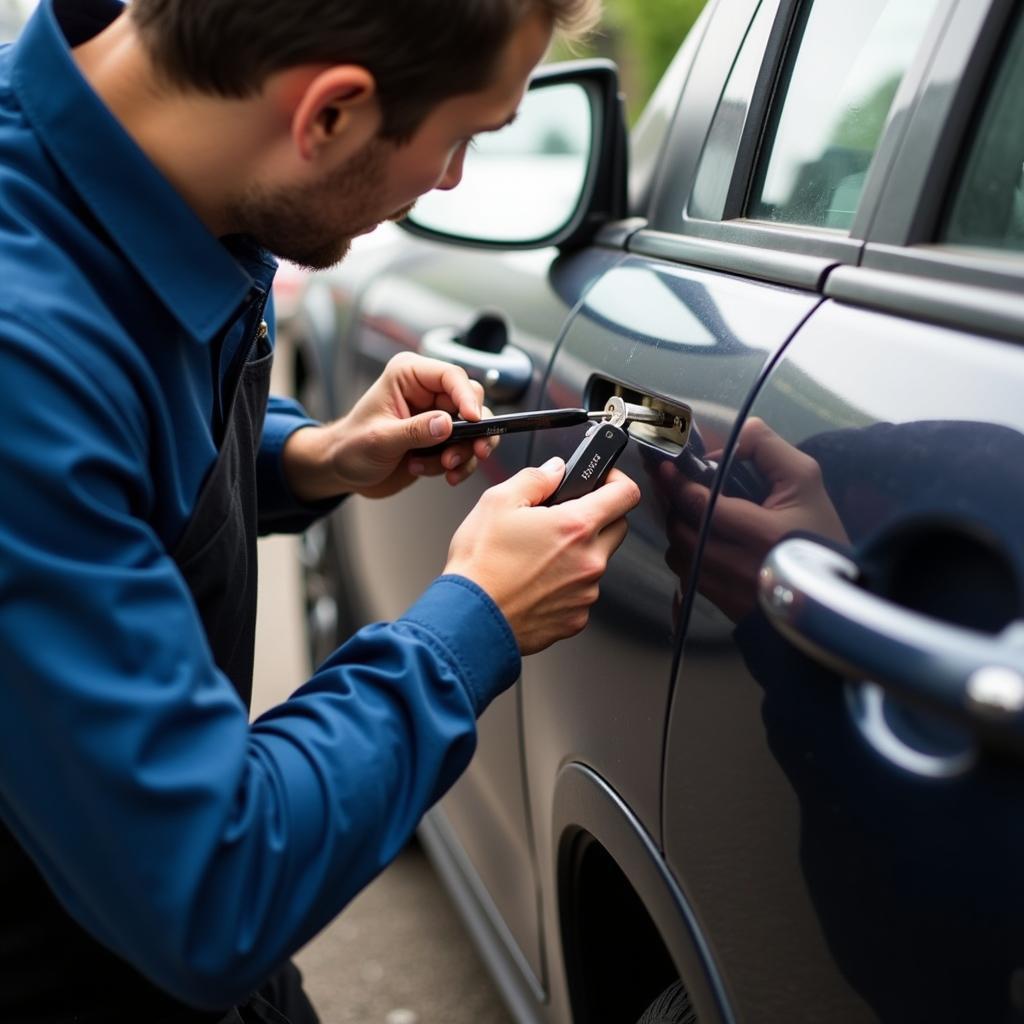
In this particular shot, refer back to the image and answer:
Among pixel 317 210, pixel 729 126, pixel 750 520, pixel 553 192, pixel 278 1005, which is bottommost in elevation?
pixel 278 1005

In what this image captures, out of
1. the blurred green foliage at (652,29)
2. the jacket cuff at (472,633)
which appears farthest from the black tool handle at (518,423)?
the blurred green foliage at (652,29)

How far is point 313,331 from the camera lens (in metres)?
3.29

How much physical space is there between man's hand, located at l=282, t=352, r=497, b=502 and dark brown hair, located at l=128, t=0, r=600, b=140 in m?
0.48

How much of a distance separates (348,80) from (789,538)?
1.86 feet

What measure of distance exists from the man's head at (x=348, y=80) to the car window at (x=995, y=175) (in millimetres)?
409

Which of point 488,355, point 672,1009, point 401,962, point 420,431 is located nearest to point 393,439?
point 420,431

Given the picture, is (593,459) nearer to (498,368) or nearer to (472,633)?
(472,633)

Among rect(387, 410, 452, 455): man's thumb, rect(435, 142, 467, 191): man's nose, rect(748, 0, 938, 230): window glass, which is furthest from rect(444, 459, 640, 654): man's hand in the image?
rect(748, 0, 938, 230): window glass

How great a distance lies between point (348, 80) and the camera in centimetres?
109

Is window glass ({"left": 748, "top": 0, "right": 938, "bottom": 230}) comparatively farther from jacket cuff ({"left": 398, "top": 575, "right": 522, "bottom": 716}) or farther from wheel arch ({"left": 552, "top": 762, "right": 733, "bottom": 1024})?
wheel arch ({"left": 552, "top": 762, "right": 733, "bottom": 1024})

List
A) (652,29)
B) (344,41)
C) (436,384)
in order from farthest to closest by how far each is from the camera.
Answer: (652,29) < (436,384) < (344,41)

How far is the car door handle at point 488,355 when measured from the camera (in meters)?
1.84

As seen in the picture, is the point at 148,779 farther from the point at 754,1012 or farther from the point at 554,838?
the point at 554,838

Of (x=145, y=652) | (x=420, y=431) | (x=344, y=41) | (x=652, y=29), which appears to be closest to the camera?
(x=145, y=652)
